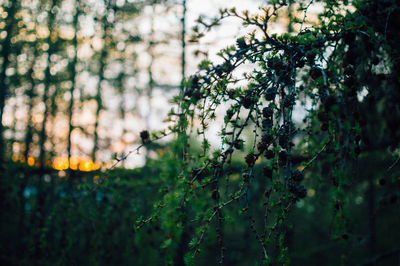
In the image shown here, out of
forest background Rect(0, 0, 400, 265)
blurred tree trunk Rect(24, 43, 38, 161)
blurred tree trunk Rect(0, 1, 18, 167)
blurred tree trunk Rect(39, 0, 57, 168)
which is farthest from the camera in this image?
blurred tree trunk Rect(24, 43, 38, 161)

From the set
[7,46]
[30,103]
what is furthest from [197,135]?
[30,103]

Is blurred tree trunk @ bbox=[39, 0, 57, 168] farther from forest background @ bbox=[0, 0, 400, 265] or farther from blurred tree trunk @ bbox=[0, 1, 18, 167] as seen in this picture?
blurred tree trunk @ bbox=[0, 1, 18, 167]

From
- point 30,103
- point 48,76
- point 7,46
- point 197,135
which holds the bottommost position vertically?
point 197,135

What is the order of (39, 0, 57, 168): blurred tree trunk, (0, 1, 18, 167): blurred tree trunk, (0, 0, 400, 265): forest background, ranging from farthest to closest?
1. (39, 0, 57, 168): blurred tree trunk
2. (0, 1, 18, 167): blurred tree trunk
3. (0, 0, 400, 265): forest background

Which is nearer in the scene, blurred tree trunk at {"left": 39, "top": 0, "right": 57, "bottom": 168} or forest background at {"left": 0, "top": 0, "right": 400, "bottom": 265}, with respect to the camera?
forest background at {"left": 0, "top": 0, "right": 400, "bottom": 265}

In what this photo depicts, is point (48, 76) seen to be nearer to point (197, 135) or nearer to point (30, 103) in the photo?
point (30, 103)

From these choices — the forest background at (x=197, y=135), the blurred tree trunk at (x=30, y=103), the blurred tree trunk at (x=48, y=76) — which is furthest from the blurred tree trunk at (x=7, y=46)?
the blurred tree trunk at (x=48, y=76)

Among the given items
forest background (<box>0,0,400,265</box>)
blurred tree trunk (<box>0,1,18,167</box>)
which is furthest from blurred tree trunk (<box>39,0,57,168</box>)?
blurred tree trunk (<box>0,1,18,167</box>)

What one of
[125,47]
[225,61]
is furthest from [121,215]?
[125,47]

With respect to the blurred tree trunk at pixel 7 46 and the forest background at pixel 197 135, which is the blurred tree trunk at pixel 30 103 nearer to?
the forest background at pixel 197 135

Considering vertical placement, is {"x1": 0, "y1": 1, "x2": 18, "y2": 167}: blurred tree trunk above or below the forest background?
above

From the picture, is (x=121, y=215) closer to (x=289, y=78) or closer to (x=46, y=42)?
(x=289, y=78)

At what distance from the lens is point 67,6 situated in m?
7.80

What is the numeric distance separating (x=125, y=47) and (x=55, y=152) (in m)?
4.82
